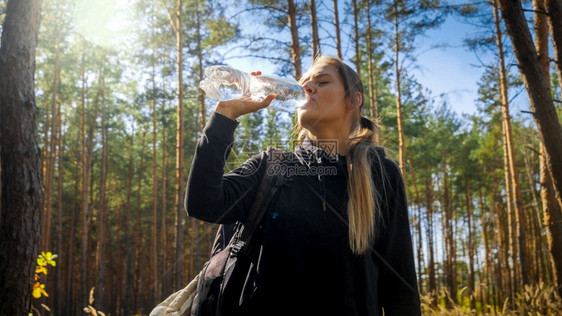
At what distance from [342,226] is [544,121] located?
4357 millimetres

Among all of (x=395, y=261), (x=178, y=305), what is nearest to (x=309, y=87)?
(x=395, y=261)

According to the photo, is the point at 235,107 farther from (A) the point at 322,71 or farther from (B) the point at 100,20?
(B) the point at 100,20

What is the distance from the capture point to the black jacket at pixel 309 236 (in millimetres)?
1704

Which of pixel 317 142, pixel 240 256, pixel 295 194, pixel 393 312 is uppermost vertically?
pixel 317 142

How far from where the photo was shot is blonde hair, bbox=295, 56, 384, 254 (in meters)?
1.83

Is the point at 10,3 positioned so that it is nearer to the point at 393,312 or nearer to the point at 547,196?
the point at 393,312

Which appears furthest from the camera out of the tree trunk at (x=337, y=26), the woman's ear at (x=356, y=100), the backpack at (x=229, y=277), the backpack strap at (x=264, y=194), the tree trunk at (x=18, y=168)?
the tree trunk at (x=337, y=26)

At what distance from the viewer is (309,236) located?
1800 mm

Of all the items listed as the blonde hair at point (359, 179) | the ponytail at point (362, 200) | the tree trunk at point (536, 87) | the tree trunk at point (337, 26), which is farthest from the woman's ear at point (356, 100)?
the tree trunk at point (337, 26)

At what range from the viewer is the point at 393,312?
197 centimetres

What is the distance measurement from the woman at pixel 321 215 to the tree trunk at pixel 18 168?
2850 mm

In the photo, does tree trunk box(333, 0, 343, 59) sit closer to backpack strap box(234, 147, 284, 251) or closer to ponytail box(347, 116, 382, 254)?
ponytail box(347, 116, 382, 254)

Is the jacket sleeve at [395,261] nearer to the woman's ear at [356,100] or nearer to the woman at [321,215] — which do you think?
the woman at [321,215]

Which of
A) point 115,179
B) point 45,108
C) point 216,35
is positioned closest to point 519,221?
point 216,35
